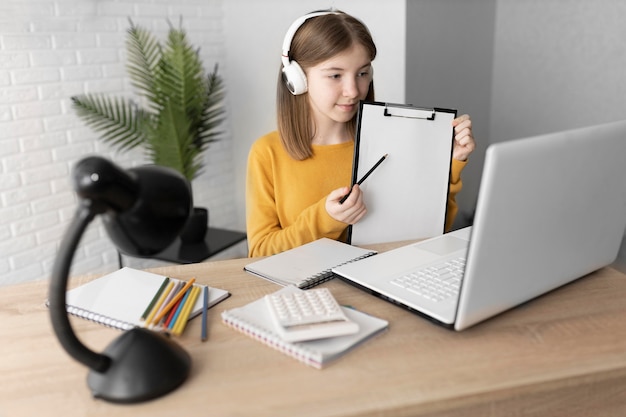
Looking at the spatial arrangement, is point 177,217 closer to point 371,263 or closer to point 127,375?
point 127,375

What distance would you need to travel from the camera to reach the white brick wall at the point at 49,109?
2.15 metres

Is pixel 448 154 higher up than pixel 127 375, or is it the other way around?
pixel 448 154

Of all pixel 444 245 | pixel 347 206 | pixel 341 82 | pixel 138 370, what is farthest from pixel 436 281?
pixel 341 82

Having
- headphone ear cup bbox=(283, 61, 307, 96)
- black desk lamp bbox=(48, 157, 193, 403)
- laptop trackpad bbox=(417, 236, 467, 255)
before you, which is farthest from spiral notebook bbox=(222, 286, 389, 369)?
headphone ear cup bbox=(283, 61, 307, 96)

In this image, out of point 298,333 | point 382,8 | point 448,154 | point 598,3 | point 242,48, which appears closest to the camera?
point 298,333

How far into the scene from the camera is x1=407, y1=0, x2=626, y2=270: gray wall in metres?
2.09

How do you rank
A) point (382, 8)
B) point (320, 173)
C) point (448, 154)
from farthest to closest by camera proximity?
point (382, 8) < point (320, 173) < point (448, 154)

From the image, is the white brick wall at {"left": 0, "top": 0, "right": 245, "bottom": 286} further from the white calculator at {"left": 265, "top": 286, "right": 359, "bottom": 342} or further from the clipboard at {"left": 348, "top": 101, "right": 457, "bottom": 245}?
the white calculator at {"left": 265, "top": 286, "right": 359, "bottom": 342}

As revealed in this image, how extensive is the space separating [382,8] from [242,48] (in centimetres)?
90

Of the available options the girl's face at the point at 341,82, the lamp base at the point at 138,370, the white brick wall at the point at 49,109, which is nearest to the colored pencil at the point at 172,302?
the lamp base at the point at 138,370

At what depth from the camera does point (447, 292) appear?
86 centimetres

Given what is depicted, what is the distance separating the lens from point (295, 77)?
4.54ft

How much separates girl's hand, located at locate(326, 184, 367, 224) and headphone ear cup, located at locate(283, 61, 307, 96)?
32 centimetres

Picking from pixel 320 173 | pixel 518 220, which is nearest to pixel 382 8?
pixel 320 173
